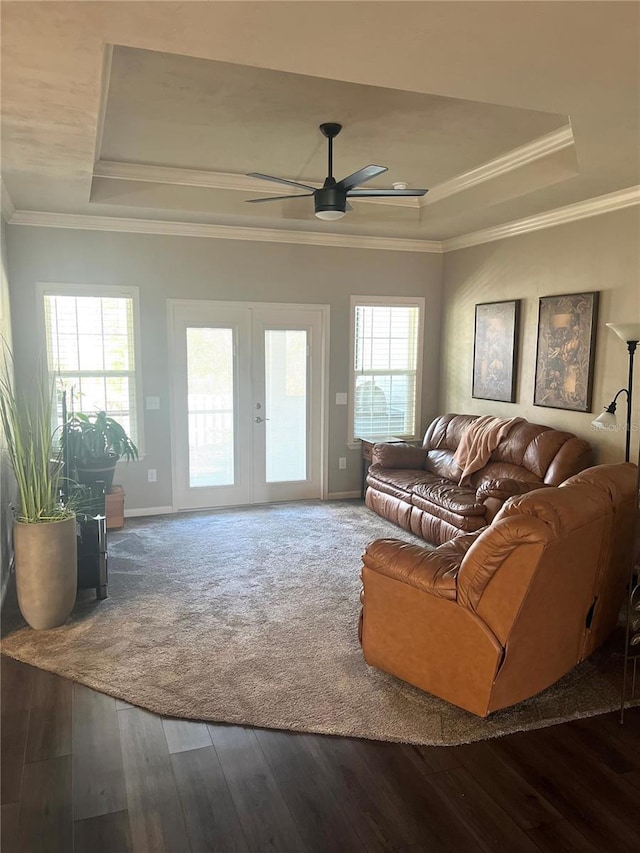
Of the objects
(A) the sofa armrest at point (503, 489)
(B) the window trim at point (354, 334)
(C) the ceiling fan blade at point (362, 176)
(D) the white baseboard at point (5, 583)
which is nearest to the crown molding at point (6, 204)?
(C) the ceiling fan blade at point (362, 176)

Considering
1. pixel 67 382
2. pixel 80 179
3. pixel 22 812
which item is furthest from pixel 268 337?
pixel 22 812

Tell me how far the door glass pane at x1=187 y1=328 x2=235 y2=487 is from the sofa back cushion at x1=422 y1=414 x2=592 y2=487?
82.8 inches

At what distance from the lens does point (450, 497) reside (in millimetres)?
4797

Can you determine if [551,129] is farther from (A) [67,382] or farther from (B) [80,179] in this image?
(A) [67,382]

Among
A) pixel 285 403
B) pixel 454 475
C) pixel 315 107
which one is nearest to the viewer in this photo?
pixel 315 107

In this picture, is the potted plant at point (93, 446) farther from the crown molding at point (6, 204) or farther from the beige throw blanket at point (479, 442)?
the beige throw blanket at point (479, 442)

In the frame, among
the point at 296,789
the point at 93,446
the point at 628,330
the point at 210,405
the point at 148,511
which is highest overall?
the point at 628,330

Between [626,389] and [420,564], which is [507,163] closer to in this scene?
[626,389]

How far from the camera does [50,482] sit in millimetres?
3504

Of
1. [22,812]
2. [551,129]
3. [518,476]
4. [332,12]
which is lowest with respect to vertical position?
[22,812]

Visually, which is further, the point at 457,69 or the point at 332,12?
the point at 457,69

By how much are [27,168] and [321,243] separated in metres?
2.98

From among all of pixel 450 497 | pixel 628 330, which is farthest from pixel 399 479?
pixel 628 330

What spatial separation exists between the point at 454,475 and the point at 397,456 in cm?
65
